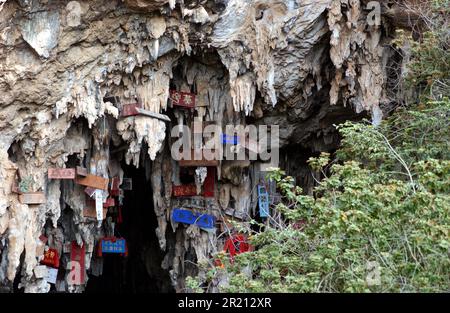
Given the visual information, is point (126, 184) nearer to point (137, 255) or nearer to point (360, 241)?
point (137, 255)

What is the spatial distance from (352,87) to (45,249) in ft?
18.2

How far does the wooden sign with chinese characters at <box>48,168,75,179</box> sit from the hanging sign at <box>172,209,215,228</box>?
2.66m

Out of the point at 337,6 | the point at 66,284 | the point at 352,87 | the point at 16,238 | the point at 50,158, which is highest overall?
the point at 337,6

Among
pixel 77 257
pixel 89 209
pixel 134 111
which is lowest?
pixel 77 257

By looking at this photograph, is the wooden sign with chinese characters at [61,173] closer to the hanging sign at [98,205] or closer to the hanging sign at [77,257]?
the hanging sign at [98,205]

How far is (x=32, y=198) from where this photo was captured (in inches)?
448

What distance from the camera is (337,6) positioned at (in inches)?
481

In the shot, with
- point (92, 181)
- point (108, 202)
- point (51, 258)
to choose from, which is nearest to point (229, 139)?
point (108, 202)

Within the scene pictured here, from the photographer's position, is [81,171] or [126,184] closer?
[81,171]

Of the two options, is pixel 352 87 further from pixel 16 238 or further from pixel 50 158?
pixel 16 238

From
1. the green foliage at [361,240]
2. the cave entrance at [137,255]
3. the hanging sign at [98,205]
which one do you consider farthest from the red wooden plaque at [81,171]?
the green foliage at [361,240]

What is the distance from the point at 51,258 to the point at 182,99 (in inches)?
130

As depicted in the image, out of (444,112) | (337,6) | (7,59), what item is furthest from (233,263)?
(337,6)
